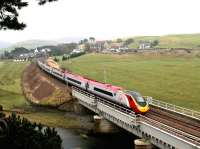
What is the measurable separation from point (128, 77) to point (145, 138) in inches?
2972

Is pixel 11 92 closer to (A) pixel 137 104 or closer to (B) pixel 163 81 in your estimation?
(B) pixel 163 81

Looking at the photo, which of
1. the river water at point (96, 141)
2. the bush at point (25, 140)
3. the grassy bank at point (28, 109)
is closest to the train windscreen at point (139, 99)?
the river water at point (96, 141)

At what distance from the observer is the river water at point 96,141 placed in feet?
189

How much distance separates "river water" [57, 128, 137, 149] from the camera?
57.5 meters

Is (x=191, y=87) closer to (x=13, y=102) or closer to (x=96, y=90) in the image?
(x=96, y=90)

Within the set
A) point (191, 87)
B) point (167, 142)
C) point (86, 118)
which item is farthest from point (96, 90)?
point (167, 142)

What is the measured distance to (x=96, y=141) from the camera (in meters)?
60.9

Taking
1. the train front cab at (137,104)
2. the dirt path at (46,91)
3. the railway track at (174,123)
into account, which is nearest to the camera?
the railway track at (174,123)

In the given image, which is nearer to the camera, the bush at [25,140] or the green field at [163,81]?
the bush at [25,140]

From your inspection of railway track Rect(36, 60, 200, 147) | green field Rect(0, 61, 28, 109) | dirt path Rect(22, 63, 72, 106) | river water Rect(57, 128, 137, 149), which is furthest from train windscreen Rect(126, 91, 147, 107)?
green field Rect(0, 61, 28, 109)

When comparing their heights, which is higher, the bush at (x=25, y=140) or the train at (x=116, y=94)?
the bush at (x=25, y=140)

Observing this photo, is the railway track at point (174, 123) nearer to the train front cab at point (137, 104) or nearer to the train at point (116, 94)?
the train front cab at point (137, 104)

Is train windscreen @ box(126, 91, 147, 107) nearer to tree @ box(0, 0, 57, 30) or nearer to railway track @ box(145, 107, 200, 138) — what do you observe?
railway track @ box(145, 107, 200, 138)

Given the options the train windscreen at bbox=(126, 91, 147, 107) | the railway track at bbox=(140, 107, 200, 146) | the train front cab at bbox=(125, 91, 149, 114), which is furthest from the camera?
the train windscreen at bbox=(126, 91, 147, 107)
